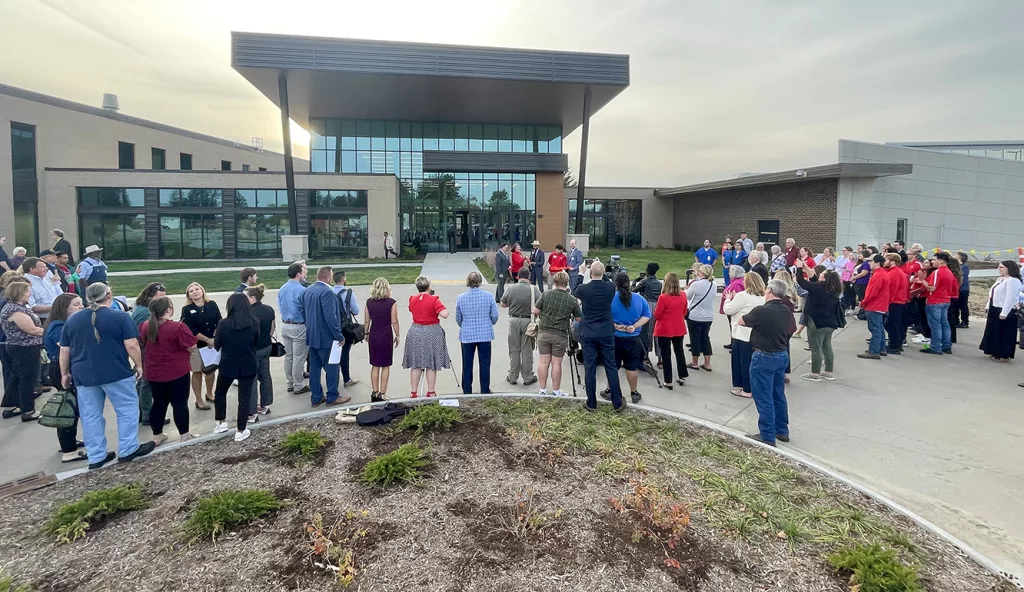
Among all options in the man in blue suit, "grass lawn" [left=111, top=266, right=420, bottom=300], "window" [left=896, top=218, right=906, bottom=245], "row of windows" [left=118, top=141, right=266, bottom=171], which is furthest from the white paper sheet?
"row of windows" [left=118, top=141, right=266, bottom=171]

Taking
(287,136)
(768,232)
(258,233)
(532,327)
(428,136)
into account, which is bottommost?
(532,327)

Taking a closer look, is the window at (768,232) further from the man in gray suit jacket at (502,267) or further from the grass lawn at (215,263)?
the grass lawn at (215,263)

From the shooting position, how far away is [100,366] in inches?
193

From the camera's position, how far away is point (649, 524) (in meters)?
3.95

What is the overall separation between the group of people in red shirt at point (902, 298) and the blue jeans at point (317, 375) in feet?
29.9

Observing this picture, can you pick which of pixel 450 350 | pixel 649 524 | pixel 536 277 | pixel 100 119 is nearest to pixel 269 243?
pixel 100 119

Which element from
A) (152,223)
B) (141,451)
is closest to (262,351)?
(141,451)

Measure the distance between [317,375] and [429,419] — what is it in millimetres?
2041

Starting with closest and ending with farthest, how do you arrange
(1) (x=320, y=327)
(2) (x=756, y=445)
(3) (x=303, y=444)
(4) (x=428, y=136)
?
1. (3) (x=303, y=444)
2. (2) (x=756, y=445)
3. (1) (x=320, y=327)
4. (4) (x=428, y=136)

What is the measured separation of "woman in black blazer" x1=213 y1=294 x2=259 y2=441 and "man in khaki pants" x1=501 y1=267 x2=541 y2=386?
11.0 feet

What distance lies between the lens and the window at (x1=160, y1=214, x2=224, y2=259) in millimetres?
29641

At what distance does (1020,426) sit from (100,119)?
43.9m

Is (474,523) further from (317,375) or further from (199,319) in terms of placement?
(199,319)

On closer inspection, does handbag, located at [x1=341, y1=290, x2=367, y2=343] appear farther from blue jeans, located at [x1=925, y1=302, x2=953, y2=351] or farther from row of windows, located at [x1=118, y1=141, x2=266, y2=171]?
row of windows, located at [x1=118, y1=141, x2=266, y2=171]
